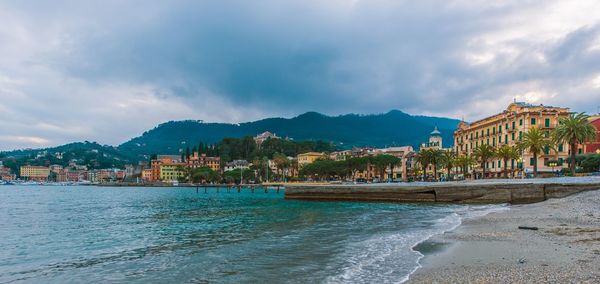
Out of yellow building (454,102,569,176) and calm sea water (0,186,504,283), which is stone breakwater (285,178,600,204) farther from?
yellow building (454,102,569,176)

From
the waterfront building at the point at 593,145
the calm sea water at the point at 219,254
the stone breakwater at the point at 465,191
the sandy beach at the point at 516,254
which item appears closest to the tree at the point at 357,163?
the waterfront building at the point at 593,145

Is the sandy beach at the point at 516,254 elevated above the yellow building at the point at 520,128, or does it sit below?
below

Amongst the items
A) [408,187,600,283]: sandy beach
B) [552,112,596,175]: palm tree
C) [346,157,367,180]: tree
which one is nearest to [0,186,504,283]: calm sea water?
[408,187,600,283]: sandy beach

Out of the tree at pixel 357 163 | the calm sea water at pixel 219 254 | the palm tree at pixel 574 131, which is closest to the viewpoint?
the calm sea water at pixel 219 254

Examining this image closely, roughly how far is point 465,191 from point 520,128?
3613 cm

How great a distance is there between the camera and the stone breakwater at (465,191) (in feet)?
136

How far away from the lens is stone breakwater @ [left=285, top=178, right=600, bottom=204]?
4143 centimetres

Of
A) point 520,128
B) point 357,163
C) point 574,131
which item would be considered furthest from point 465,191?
point 357,163

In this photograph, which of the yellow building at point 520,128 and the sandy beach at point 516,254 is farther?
the yellow building at point 520,128

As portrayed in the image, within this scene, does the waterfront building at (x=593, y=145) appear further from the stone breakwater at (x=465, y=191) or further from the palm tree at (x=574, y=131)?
the stone breakwater at (x=465, y=191)

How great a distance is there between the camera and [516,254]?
44.9ft

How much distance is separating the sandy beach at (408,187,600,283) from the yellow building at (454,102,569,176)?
58454 mm

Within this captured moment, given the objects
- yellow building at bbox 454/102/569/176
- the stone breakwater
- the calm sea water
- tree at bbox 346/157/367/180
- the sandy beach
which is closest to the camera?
the sandy beach

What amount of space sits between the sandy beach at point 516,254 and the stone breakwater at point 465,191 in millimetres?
20277
